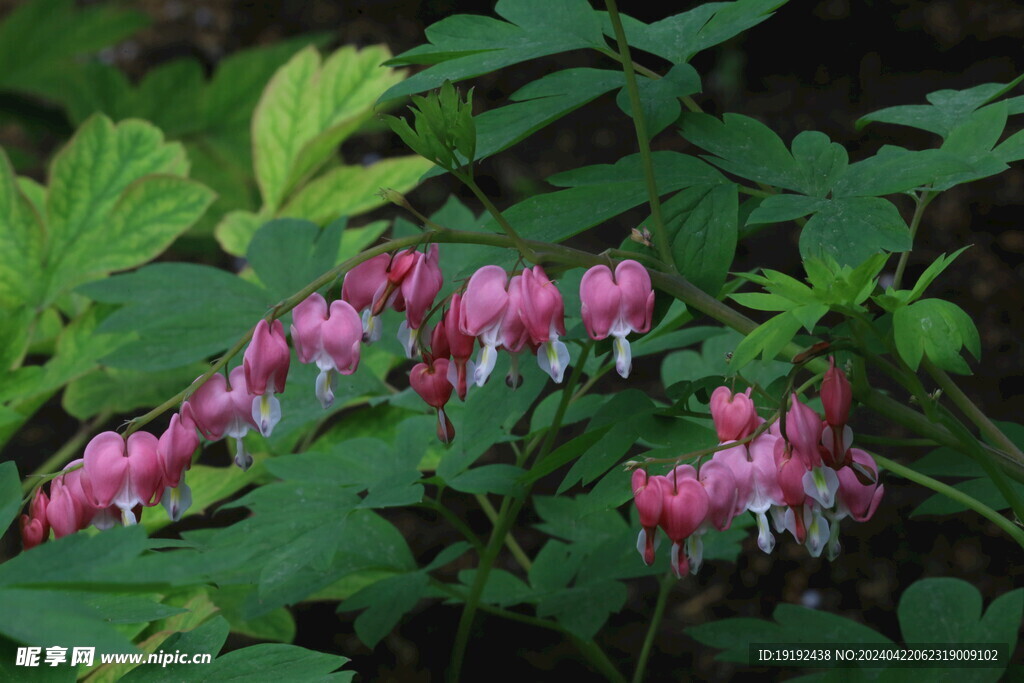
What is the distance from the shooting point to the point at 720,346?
1.66 m

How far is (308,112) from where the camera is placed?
2240 mm

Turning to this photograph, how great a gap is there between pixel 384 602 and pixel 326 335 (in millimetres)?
582

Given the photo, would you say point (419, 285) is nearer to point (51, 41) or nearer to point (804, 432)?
point (804, 432)

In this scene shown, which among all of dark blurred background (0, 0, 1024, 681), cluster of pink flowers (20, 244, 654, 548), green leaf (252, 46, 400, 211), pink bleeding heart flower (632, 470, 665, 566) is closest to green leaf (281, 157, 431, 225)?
green leaf (252, 46, 400, 211)

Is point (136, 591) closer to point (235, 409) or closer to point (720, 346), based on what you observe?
point (235, 409)

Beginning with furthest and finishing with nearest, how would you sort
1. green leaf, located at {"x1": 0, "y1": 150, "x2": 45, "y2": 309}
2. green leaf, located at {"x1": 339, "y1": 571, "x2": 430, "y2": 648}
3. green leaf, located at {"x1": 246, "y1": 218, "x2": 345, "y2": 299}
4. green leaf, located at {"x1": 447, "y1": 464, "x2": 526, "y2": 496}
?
green leaf, located at {"x1": 0, "y1": 150, "x2": 45, "y2": 309}
green leaf, located at {"x1": 246, "y1": 218, "x2": 345, "y2": 299}
green leaf, located at {"x1": 339, "y1": 571, "x2": 430, "y2": 648}
green leaf, located at {"x1": 447, "y1": 464, "x2": 526, "y2": 496}

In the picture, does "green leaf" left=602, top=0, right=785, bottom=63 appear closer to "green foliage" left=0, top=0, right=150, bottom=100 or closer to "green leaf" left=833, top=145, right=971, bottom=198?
"green leaf" left=833, top=145, right=971, bottom=198

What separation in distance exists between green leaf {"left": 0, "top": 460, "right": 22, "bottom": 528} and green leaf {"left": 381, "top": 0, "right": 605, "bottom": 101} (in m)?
0.55

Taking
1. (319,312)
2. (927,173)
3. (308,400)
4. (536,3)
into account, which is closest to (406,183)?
(308,400)

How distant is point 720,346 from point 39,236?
4.08 feet

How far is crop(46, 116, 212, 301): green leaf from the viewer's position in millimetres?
1862

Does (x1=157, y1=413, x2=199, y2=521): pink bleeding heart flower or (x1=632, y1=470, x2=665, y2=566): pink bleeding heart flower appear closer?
(x1=632, y1=470, x2=665, y2=566): pink bleeding heart flower

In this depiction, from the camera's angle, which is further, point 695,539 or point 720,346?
point 720,346

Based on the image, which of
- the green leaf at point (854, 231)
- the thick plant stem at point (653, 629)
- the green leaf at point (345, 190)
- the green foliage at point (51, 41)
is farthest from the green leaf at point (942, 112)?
the green foliage at point (51, 41)
